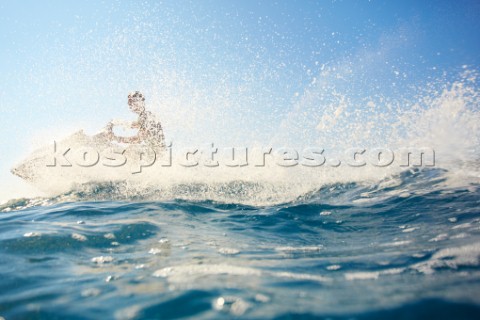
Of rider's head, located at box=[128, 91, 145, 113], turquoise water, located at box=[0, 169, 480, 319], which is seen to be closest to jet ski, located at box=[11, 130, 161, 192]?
rider's head, located at box=[128, 91, 145, 113]

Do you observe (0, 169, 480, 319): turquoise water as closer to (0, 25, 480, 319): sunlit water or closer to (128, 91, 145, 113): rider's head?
(0, 25, 480, 319): sunlit water

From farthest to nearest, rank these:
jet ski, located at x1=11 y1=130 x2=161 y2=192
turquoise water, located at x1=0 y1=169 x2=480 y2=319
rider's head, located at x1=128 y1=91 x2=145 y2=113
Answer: rider's head, located at x1=128 y1=91 x2=145 y2=113, jet ski, located at x1=11 y1=130 x2=161 y2=192, turquoise water, located at x1=0 y1=169 x2=480 y2=319

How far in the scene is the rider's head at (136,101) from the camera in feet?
34.7

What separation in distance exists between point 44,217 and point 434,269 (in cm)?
660

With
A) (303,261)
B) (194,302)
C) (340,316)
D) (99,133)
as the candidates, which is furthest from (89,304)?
(99,133)

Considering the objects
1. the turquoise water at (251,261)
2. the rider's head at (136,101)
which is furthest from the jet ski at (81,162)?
the turquoise water at (251,261)

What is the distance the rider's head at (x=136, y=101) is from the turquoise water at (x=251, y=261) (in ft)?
15.6

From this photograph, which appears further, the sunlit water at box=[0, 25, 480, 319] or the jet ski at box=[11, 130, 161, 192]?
the jet ski at box=[11, 130, 161, 192]

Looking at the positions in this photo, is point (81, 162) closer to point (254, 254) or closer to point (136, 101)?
point (136, 101)

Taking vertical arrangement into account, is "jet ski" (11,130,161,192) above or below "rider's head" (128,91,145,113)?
below

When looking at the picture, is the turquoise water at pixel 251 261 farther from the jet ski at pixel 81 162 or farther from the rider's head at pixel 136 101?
the rider's head at pixel 136 101

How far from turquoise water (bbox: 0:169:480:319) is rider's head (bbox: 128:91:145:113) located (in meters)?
4.75

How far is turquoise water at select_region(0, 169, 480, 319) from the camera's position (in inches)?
84.5

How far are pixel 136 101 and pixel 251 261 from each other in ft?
28.4
